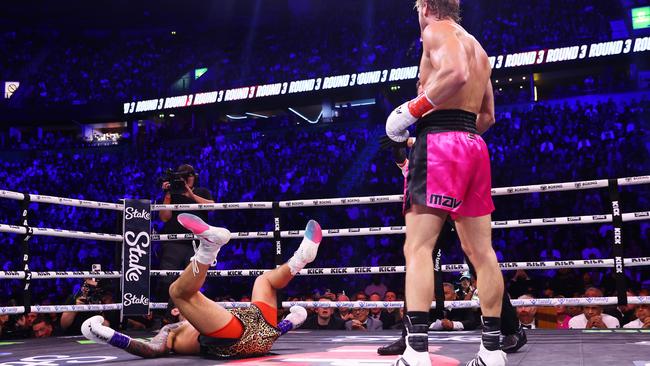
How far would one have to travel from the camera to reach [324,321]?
200 inches

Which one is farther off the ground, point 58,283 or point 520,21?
point 520,21

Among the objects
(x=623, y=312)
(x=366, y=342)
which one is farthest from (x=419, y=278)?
(x=623, y=312)

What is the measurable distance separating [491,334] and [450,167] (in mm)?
550

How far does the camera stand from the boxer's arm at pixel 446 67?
198 cm

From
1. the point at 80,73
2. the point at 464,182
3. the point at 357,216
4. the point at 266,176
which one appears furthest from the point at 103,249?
the point at 80,73

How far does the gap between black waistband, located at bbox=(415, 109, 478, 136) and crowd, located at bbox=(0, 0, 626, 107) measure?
42.3 feet

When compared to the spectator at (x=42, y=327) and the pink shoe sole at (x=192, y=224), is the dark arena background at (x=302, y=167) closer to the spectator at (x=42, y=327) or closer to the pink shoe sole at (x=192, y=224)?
the spectator at (x=42, y=327)

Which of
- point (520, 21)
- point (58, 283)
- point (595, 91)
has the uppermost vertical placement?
point (520, 21)

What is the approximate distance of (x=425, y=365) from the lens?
6.04 feet

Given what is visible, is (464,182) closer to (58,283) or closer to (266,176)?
(58,283)

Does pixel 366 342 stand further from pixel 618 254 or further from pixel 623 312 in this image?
pixel 623 312

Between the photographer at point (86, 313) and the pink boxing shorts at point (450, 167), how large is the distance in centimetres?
274

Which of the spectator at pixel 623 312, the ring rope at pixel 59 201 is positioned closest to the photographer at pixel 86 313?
the ring rope at pixel 59 201

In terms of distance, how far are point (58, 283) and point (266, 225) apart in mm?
3166
